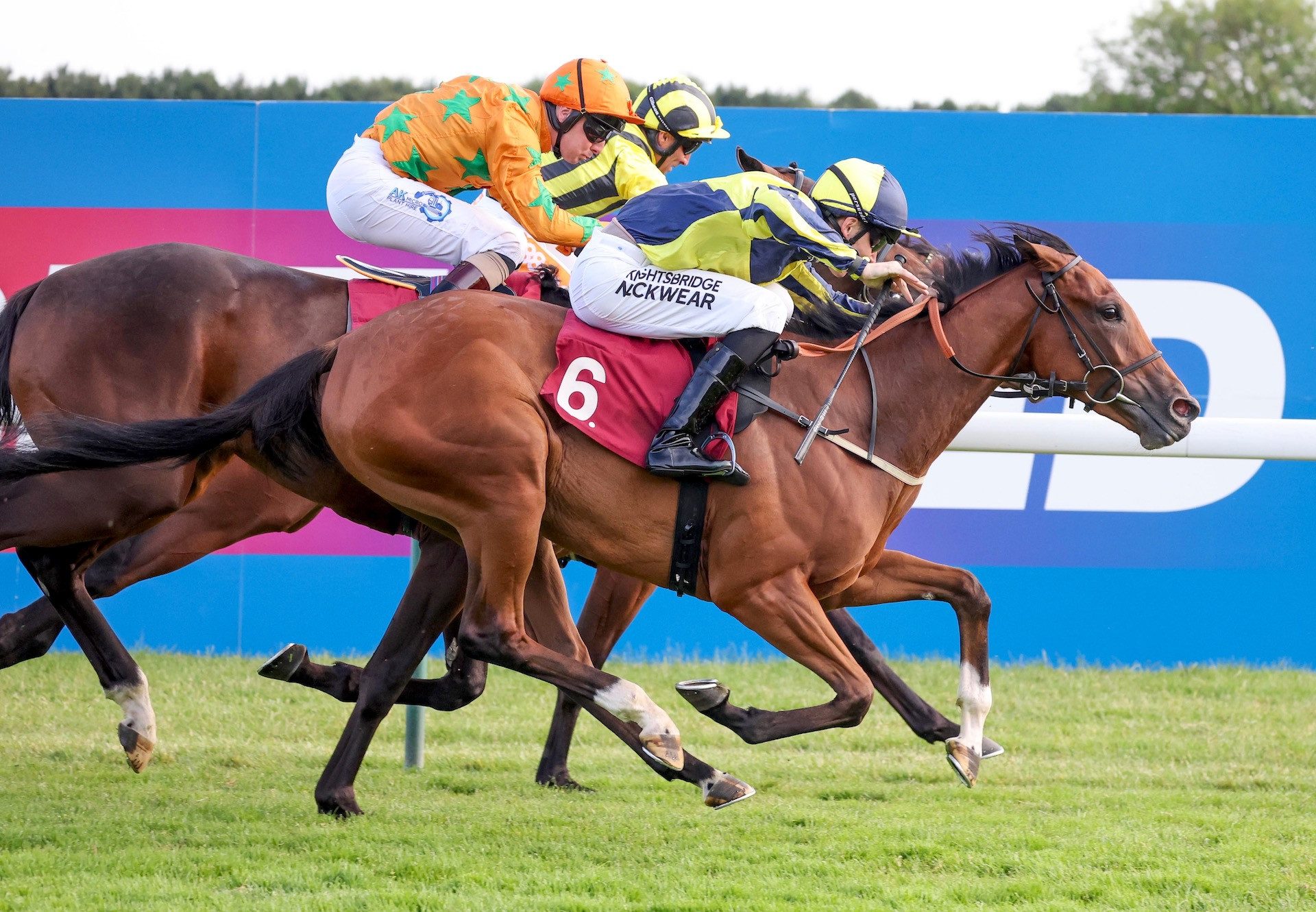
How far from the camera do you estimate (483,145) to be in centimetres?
490

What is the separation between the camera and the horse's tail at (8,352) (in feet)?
16.1

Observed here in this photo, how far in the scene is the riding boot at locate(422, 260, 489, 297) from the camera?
4.73 m

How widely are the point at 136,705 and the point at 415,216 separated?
1.86 meters

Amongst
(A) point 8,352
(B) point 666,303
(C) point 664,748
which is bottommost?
(C) point 664,748

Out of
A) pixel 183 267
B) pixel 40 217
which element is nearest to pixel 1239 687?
pixel 183 267

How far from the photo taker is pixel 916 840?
4.28 m

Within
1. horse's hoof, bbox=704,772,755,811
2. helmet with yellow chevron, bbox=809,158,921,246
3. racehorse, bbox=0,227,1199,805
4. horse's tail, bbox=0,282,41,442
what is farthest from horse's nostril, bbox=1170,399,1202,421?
horse's tail, bbox=0,282,41,442

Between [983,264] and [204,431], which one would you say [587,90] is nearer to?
[983,264]

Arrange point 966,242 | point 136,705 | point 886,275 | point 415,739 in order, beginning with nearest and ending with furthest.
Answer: point 886,275
point 136,705
point 415,739
point 966,242

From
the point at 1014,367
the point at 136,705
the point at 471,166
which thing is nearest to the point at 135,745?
the point at 136,705

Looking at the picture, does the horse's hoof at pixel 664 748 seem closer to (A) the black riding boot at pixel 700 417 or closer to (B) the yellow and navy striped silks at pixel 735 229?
(A) the black riding boot at pixel 700 417

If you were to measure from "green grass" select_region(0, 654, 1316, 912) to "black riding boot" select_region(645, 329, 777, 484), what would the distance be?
1.06m

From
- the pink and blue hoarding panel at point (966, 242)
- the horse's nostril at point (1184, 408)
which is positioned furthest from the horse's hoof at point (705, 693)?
the pink and blue hoarding panel at point (966, 242)

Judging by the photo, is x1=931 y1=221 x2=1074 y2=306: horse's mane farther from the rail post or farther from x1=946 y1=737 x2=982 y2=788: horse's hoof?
the rail post
